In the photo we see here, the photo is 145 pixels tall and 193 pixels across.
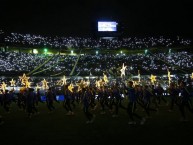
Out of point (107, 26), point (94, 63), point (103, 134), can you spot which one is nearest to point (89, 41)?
point (107, 26)

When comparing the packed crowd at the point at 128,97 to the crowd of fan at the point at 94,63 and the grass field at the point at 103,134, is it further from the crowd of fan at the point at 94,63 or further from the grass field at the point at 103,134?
the crowd of fan at the point at 94,63

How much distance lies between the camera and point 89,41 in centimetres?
8256

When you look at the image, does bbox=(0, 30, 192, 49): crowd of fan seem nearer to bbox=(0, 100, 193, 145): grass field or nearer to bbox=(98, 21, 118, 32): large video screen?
bbox=(98, 21, 118, 32): large video screen

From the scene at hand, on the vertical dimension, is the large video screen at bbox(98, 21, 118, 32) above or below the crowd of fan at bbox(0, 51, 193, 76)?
above

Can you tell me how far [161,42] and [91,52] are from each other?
63.7 feet

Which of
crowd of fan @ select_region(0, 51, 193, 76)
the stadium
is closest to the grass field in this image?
the stadium

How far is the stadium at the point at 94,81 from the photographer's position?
1367 centimetres

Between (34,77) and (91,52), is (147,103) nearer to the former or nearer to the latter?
(34,77)

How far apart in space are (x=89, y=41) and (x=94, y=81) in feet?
95.4

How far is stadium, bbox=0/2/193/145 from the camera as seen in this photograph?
13672 mm

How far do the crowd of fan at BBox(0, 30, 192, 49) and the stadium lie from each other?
0.23 meters

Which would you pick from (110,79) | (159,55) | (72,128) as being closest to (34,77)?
(110,79)

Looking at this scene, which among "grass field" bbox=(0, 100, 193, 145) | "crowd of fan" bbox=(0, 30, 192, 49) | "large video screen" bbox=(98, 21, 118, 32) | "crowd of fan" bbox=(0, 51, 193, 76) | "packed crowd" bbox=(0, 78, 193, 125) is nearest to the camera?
"grass field" bbox=(0, 100, 193, 145)

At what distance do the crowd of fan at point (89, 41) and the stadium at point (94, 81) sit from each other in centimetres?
23
